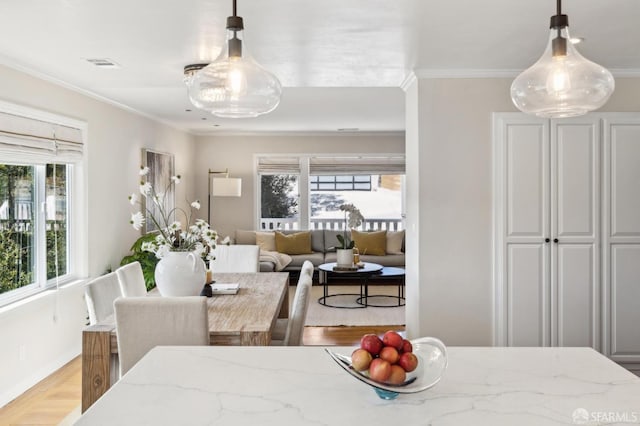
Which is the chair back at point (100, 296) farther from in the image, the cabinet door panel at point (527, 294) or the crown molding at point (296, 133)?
the crown molding at point (296, 133)

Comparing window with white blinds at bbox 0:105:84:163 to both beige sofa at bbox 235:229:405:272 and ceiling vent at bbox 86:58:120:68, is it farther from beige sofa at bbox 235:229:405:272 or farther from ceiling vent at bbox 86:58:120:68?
beige sofa at bbox 235:229:405:272

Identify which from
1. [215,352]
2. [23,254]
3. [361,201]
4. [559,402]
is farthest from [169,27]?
[361,201]

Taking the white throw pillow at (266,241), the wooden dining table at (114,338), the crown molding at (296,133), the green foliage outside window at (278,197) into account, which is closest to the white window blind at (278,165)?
the green foliage outside window at (278,197)

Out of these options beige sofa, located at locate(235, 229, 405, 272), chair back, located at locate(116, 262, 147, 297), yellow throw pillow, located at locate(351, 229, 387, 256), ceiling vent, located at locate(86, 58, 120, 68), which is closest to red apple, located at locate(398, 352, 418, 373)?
chair back, located at locate(116, 262, 147, 297)

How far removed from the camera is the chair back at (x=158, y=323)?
2.70 m

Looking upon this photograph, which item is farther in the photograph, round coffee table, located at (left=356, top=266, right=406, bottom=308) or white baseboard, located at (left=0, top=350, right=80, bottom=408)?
round coffee table, located at (left=356, top=266, right=406, bottom=308)

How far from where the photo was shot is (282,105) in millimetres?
6457

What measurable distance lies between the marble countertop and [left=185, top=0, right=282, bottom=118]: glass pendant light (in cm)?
89

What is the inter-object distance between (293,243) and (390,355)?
718 cm

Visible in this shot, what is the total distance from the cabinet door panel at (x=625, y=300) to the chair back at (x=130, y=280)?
3.58m

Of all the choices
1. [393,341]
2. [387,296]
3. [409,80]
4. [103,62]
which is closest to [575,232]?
[409,80]

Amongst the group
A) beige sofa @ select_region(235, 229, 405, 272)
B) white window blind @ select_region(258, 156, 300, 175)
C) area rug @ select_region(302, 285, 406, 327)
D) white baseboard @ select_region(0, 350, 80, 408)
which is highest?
white window blind @ select_region(258, 156, 300, 175)

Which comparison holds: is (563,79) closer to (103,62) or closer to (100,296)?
(100,296)

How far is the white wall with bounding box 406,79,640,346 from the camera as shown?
14.0 ft
